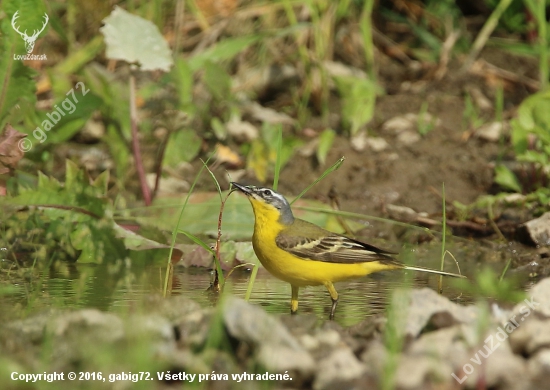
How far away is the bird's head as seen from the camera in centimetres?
568

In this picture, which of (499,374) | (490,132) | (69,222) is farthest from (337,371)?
(490,132)

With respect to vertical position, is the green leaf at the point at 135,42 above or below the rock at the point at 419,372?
above

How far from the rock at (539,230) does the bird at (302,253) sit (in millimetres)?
1704

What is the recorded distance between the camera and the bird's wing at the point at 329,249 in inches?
216

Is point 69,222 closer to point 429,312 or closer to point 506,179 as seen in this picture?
point 429,312

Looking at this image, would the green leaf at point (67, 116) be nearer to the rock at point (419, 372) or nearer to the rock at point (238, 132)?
the rock at point (238, 132)

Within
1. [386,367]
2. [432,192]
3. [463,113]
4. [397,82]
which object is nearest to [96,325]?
[386,367]

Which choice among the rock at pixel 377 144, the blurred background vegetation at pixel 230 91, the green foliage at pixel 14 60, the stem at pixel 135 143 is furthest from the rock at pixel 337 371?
the rock at pixel 377 144

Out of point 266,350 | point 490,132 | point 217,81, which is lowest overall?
point 490,132

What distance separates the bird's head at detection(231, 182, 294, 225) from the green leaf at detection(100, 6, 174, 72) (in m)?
1.92

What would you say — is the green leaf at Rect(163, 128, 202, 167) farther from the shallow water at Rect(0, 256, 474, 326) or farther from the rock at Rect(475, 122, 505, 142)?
the rock at Rect(475, 122, 505, 142)

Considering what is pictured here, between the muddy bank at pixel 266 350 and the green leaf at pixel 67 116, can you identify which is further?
the green leaf at pixel 67 116

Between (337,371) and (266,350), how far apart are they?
0.29 m

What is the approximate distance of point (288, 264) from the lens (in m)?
5.37
